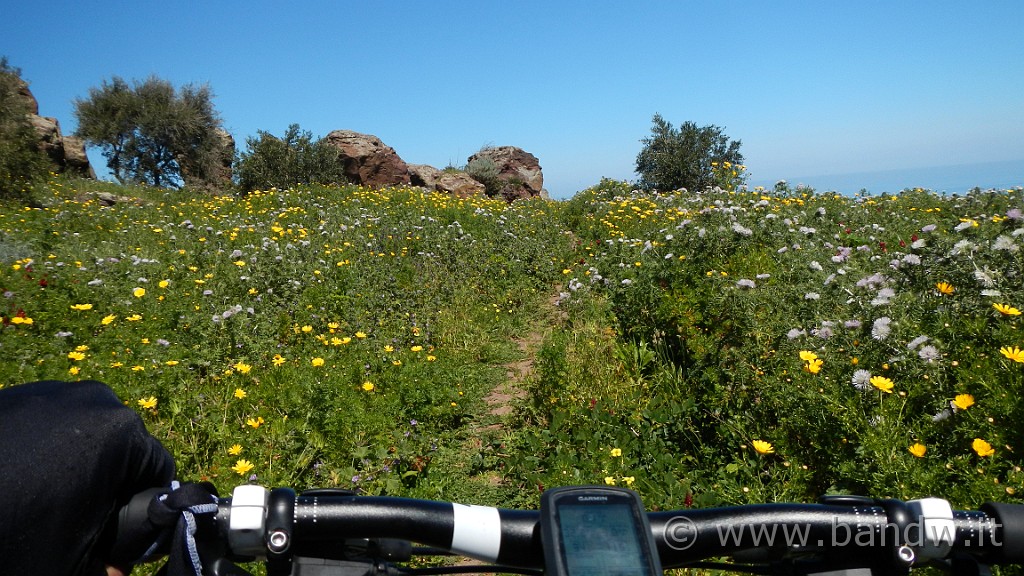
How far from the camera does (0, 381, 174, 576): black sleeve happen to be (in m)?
0.86

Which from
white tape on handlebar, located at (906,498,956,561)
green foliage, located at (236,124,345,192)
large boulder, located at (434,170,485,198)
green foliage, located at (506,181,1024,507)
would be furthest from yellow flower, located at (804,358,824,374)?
large boulder, located at (434,170,485,198)

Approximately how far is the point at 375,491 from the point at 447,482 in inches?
20.3

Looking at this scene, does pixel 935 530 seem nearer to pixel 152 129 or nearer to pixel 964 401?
pixel 964 401

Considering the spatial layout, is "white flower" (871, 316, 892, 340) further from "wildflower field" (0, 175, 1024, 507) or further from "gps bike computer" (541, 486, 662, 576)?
"gps bike computer" (541, 486, 662, 576)

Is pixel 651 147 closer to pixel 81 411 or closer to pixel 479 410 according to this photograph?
pixel 479 410

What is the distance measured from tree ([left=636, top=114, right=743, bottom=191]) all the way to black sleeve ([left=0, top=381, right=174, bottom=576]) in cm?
2257

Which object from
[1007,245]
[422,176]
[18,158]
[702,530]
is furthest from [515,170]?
[702,530]

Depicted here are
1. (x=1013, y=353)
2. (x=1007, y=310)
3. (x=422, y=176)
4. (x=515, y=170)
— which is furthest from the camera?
(x=515, y=170)

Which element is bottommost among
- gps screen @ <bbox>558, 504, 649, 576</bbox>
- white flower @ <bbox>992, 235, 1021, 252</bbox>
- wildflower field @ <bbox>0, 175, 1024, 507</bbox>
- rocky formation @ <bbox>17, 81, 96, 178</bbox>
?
wildflower field @ <bbox>0, 175, 1024, 507</bbox>

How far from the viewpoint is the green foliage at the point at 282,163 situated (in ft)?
63.9

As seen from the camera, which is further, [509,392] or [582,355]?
[582,355]

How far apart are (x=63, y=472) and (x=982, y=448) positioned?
3.30 m

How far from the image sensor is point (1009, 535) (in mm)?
1049

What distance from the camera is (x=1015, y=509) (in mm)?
1062
